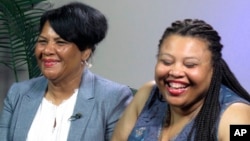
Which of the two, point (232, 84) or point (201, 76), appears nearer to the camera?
point (201, 76)

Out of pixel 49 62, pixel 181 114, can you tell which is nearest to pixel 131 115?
pixel 181 114

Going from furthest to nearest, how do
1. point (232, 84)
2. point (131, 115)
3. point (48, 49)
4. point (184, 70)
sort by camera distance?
point (48, 49)
point (131, 115)
point (232, 84)
point (184, 70)

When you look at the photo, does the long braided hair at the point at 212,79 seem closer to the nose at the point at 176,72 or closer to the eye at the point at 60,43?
the nose at the point at 176,72

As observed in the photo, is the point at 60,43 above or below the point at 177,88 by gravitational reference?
above

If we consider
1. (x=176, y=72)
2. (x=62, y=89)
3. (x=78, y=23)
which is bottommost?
(x=62, y=89)

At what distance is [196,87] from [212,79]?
8 cm

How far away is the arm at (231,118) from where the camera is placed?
1366 millimetres

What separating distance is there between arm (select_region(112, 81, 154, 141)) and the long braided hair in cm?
29

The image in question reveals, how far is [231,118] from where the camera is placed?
138 cm

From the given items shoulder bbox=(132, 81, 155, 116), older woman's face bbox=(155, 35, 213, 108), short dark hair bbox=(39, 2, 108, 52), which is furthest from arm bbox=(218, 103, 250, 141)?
short dark hair bbox=(39, 2, 108, 52)

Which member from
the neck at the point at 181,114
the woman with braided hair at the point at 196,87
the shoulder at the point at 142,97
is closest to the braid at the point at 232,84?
the woman with braided hair at the point at 196,87

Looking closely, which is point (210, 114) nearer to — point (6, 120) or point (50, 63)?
point (50, 63)

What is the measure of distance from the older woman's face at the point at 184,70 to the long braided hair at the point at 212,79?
0.02 metres

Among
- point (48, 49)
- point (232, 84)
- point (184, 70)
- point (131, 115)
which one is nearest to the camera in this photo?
point (184, 70)
